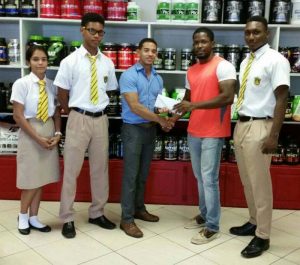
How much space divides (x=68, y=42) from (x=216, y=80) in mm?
1849

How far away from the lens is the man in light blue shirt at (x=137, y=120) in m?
2.83

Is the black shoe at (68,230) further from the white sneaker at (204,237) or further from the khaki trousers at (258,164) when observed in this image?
the khaki trousers at (258,164)

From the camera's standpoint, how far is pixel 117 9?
3.50 meters

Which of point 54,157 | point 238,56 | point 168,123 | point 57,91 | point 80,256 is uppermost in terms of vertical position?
point 238,56

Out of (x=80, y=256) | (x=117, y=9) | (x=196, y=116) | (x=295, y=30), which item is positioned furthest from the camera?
(x=295, y=30)

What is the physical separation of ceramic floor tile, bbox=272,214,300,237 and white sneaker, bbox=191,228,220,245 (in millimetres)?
626

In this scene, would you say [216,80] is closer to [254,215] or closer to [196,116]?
[196,116]

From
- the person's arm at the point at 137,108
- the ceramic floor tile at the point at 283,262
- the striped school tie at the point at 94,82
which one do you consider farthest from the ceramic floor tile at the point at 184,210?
the striped school tie at the point at 94,82

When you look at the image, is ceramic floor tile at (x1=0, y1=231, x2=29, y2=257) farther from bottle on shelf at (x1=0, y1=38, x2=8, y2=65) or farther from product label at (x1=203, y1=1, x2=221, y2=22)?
product label at (x1=203, y1=1, x2=221, y2=22)

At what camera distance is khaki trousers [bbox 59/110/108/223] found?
288 centimetres

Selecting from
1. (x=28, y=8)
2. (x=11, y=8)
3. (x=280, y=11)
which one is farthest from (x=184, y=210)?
(x=11, y=8)

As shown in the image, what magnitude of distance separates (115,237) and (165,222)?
0.49 metres

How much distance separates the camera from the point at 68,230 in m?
2.95

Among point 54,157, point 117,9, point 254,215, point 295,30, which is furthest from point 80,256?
point 295,30
